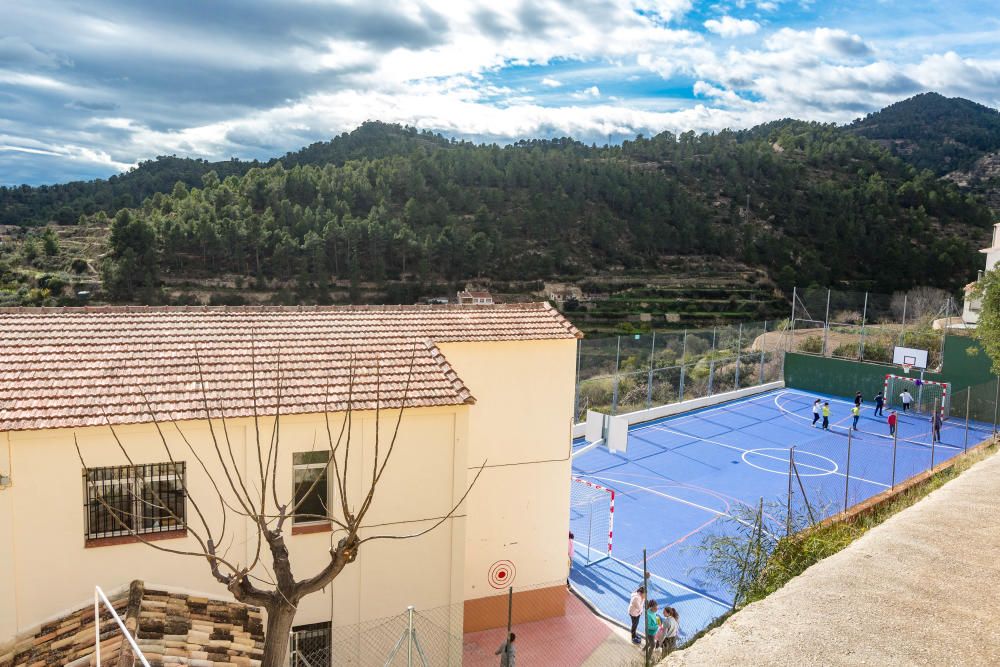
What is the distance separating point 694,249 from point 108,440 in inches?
2439

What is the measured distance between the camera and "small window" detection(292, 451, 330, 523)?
10633 mm

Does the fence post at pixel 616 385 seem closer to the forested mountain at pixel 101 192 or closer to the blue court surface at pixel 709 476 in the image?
the blue court surface at pixel 709 476

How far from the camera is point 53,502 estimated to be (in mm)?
9305

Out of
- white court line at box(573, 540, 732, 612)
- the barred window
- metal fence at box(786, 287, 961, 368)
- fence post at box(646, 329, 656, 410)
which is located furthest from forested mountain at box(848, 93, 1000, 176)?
the barred window

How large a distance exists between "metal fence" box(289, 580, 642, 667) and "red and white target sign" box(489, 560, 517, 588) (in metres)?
0.15

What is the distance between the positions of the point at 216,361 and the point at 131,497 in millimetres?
2274

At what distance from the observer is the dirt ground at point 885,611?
4391 millimetres

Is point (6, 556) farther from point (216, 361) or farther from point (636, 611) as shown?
point (636, 611)

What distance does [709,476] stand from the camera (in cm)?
2311

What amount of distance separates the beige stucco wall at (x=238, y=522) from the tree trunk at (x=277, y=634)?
322cm

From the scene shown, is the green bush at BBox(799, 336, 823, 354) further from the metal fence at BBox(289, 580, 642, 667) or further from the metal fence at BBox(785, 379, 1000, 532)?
the metal fence at BBox(289, 580, 642, 667)

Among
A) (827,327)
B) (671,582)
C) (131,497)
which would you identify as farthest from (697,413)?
(131,497)

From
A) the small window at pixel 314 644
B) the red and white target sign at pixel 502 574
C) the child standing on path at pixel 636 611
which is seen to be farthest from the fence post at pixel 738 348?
the small window at pixel 314 644

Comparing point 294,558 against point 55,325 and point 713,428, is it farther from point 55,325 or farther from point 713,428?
point 713,428
